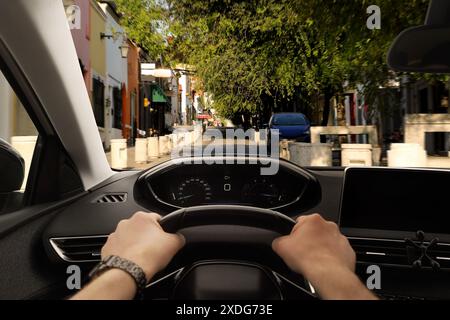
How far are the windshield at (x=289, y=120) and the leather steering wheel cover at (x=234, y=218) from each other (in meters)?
20.3

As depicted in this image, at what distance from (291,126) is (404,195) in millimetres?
19405

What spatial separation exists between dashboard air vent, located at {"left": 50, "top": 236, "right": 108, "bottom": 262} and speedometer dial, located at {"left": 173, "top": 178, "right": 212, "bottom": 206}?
45cm

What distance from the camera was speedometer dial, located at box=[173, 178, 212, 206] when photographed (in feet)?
8.93

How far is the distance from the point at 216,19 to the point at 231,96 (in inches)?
356

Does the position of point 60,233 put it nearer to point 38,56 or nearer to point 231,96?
point 38,56

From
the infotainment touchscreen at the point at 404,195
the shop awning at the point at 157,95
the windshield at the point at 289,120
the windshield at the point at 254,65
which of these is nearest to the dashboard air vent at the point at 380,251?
the infotainment touchscreen at the point at 404,195

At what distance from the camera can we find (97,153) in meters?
3.22

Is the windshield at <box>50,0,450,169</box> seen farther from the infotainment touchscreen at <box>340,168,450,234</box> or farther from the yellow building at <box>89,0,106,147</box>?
the infotainment touchscreen at <box>340,168,450,234</box>

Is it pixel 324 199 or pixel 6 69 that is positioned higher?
pixel 6 69

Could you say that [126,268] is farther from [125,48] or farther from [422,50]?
[125,48]

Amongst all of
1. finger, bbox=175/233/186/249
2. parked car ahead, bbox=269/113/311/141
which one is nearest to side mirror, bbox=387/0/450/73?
finger, bbox=175/233/186/249

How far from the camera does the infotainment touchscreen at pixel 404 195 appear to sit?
7.75 feet

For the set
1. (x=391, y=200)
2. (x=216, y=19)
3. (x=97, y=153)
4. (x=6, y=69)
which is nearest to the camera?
(x=391, y=200)

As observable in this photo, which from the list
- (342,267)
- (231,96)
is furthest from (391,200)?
(231,96)
